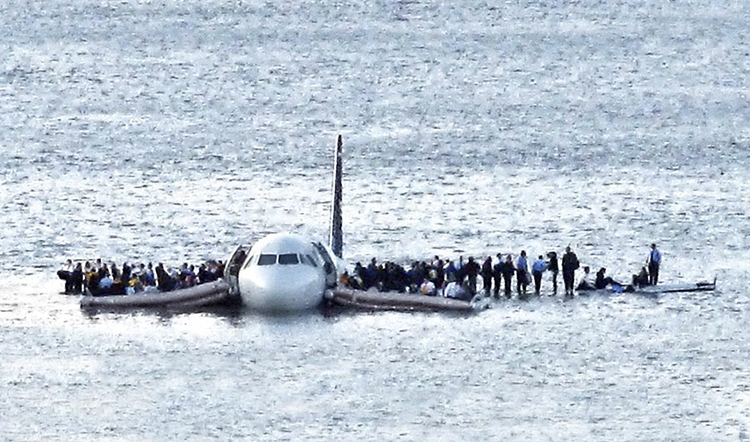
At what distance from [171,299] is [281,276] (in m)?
4.33

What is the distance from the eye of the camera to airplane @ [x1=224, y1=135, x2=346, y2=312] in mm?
86500

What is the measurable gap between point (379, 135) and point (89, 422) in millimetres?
78645

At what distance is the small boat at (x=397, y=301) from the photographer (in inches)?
3467

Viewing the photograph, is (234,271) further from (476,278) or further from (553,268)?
(553,268)

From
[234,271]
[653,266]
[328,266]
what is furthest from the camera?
[653,266]

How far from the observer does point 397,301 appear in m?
88.2

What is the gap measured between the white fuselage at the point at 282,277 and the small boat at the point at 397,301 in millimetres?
781

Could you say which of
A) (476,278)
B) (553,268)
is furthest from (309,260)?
(553,268)

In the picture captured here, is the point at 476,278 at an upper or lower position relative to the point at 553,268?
lower

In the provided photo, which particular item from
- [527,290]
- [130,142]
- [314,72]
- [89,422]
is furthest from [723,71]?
[89,422]

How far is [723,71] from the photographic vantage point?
7549 inches

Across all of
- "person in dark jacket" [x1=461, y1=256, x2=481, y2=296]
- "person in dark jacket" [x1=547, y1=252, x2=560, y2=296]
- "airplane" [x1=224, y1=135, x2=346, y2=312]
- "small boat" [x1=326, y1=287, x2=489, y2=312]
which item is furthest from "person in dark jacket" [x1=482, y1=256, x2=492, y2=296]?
"airplane" [x1=224, y1=135, x2=346, y2=312]

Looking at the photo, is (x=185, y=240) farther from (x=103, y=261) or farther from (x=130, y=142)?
(x=130, y=142)

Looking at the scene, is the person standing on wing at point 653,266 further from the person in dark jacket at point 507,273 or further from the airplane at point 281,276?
the airplane at point 281,276
